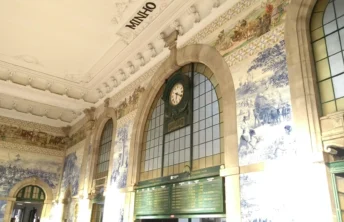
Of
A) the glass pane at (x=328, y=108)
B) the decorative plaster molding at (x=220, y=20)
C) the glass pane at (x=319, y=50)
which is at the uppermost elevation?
the decorative plaster molding at (x=220, y=20)

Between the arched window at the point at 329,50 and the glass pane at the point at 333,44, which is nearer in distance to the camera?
the arched window at the point at 329,50

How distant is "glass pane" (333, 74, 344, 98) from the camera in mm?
5179

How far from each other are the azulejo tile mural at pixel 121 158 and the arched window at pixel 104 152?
118 centimetres

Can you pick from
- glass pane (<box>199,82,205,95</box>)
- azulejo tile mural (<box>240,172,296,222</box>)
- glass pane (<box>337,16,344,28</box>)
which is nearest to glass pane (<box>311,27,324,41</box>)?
glass pane (<box>337,16,344,28</box>)

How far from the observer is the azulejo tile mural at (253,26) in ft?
21.2

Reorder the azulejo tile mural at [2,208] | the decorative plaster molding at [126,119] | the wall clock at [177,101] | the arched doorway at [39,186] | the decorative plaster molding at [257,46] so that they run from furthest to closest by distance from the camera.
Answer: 1. the arched doorway at [39,186]
2. the azulejo tile mural at [2,208]
3. the decorative plaster molding at [126,119]
4. the wall clock at [177,101]
5. the decorative plaster molding at [257,46]

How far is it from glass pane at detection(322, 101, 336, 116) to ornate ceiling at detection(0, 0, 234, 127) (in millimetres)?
4017

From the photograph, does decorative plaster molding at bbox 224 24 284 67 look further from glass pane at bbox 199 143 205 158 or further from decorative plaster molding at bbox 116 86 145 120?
decorative plaster molding at bbox 116 86 145 120

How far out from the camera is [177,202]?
793cm

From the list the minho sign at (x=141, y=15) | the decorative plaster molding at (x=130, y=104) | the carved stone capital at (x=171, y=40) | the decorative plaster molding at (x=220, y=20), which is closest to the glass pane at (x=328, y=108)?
the decorative plaster molding at (x=220, y=20)

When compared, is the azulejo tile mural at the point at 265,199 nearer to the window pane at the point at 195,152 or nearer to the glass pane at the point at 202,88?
the window pane at the point at 195,152

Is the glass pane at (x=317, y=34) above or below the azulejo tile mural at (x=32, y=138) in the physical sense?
below

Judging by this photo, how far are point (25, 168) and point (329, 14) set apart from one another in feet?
53.5

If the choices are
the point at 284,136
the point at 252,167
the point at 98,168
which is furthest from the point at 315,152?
the point at 98,168
